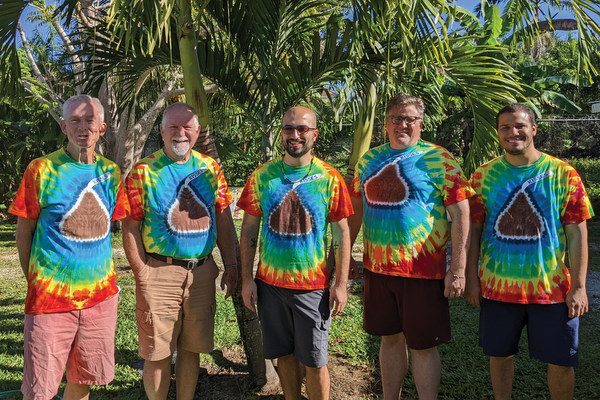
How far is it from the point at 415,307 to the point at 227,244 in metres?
1.24

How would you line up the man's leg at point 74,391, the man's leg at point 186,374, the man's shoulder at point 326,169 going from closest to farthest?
1. the man's leg at point 74,391
2. the man's shoulder at point 326,169
3. the man's leg at point 186,374

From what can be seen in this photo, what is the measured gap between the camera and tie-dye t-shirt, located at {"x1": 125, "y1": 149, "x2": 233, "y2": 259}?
294 centimetres

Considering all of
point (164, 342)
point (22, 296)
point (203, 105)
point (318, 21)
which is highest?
point (318, 21)

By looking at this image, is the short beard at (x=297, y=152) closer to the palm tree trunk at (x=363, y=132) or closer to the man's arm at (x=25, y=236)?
the palm tree trunk at (x=363, y=132)

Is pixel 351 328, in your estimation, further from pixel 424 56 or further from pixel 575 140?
pixel 575 140

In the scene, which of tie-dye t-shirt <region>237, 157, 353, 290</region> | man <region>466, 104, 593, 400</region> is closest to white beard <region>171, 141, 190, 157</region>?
tie-dye t-shirt <region>237, 157, 353, 290</region>

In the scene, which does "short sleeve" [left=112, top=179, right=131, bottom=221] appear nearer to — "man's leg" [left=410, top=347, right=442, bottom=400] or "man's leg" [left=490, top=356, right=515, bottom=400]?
"man's leg" [left=410, top=347, right=442, bottom=400]

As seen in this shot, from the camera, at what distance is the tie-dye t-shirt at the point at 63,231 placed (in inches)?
106

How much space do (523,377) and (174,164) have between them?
3235 millimetres

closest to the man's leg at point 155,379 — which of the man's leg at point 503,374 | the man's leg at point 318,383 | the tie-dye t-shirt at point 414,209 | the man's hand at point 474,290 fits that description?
the man's leg at point 318,383

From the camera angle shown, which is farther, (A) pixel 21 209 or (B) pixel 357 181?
(B) pixel 357 181

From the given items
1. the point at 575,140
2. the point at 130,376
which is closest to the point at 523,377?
the point at 130,376

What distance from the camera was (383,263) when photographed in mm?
3002

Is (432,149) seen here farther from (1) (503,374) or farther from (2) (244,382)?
(2) (244,382)
